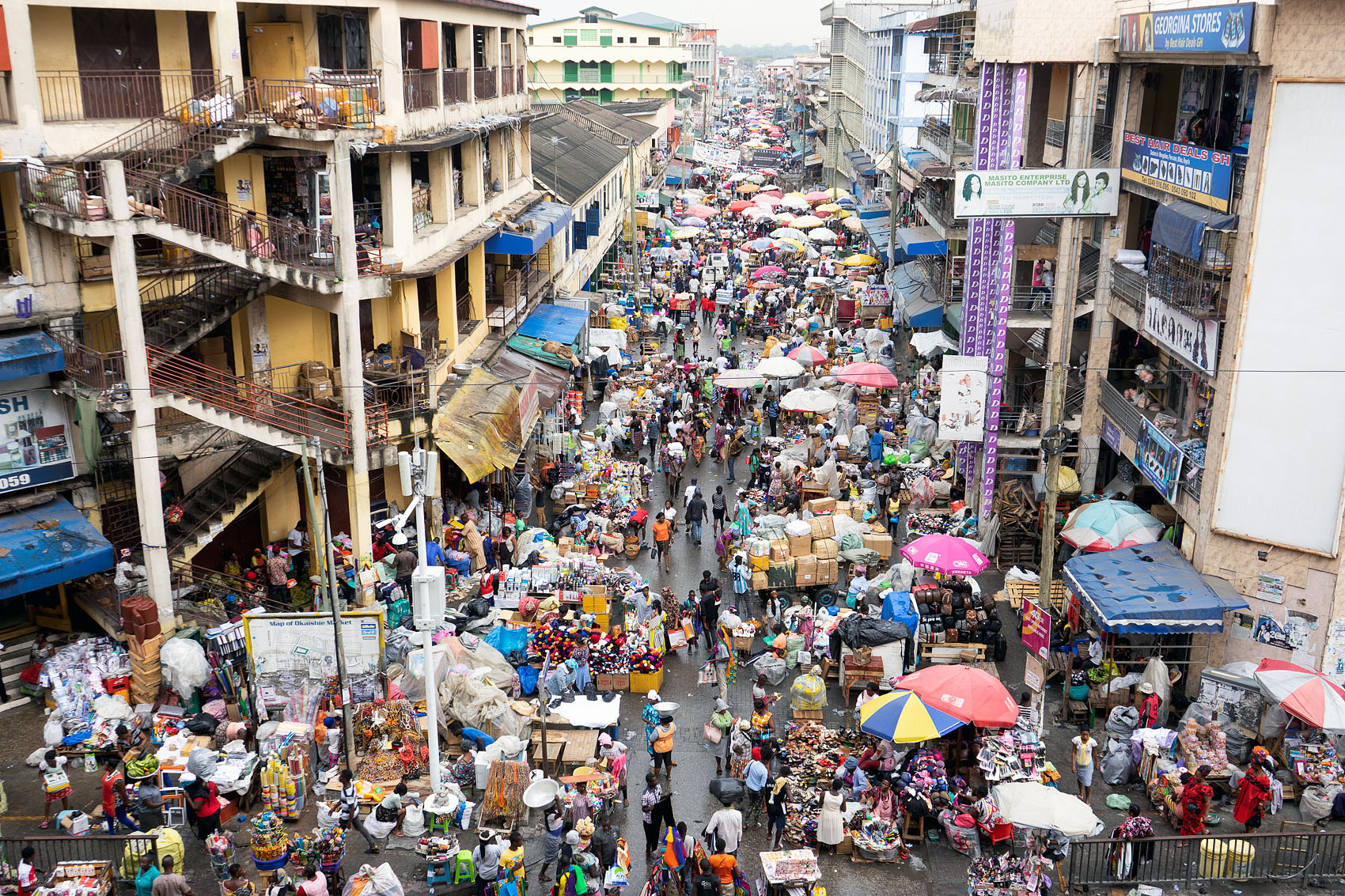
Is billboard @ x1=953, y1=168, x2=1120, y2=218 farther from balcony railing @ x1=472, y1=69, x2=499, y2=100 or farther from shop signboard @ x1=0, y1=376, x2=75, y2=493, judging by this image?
shop signboard @ x1=0, y1=376, x2=75, y2=493

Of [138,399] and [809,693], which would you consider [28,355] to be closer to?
[138,399]

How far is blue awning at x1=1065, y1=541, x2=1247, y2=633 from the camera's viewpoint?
59.1 feet

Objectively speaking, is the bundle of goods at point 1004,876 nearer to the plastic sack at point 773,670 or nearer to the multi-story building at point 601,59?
the plastic sack at point 773,670

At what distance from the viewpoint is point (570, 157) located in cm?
4428

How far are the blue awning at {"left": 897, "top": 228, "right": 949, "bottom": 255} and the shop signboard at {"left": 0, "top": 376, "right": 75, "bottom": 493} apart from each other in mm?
26586

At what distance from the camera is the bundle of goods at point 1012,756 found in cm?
1614

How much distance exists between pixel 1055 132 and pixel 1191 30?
8296 mm

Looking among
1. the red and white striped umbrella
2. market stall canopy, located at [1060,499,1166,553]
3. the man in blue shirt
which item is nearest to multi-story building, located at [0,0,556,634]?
the man in blue shirt

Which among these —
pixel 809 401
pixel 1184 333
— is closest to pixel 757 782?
pixel 1184 333

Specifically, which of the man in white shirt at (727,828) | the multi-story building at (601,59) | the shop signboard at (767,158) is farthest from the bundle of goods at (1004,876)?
the shop signboard at (767,158)

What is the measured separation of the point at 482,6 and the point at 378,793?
64.6 ft

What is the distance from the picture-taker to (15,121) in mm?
18219

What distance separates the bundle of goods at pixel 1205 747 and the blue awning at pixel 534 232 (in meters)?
19.0

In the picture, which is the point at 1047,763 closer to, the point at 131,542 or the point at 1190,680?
the point at 1190,680
